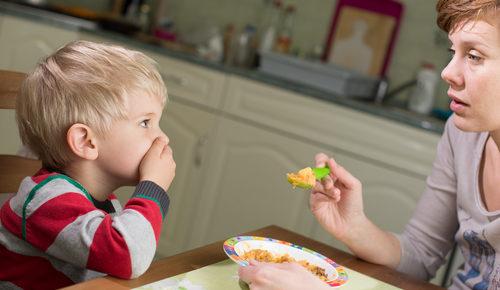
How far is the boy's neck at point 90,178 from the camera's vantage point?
1230 millimetres

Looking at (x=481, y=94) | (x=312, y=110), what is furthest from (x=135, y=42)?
(x=481, y=94)

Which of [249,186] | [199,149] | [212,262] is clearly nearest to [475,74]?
[212,262]

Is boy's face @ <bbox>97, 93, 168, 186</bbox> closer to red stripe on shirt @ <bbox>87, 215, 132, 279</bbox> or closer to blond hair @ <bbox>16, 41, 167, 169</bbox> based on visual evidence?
blond hair @ <bbox>16, 41, 167, 169</bbox>

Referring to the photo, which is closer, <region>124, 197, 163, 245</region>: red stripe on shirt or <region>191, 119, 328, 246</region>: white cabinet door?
<region>124, 197, 163, 245</region>: red stripe on shirt

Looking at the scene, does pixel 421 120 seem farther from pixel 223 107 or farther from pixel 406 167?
pixel 223 107

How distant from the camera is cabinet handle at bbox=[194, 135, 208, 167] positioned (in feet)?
10.0

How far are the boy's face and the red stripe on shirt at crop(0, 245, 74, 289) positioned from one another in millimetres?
183

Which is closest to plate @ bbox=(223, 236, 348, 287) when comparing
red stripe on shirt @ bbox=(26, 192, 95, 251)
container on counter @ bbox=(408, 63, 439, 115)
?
red stripe on shirt @ bbox=(26, 192, 95, 251)

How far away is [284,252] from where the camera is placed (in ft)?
4.07

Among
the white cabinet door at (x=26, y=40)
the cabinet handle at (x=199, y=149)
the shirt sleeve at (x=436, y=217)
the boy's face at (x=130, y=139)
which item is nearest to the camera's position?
the boy's face at (x=130, y=139)

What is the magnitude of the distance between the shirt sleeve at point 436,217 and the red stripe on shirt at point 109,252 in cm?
72

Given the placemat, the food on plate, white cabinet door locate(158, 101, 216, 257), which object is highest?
the food on plate

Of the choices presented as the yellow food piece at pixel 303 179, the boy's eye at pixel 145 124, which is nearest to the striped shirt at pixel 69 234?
the boy's eye at pixel 145 124

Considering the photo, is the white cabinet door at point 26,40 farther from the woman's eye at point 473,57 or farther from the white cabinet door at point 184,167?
the woman's eye at point 473,57
